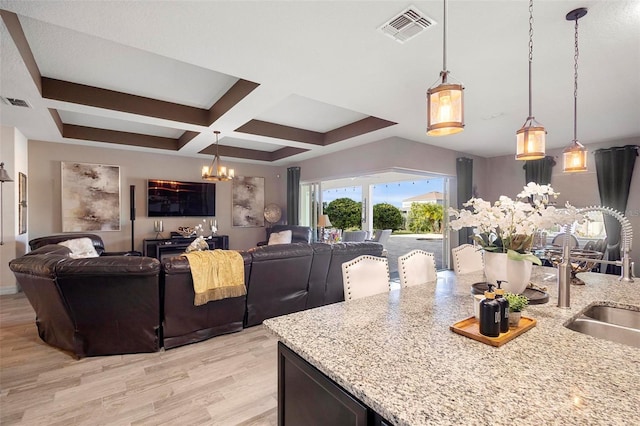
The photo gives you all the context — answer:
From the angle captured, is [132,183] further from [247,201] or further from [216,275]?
[216,275]

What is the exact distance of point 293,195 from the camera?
8.12m

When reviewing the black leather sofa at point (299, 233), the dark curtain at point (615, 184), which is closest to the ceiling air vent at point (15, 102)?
the black leather sofa at point (299, 233)

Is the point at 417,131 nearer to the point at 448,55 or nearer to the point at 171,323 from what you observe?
the point at 448,55

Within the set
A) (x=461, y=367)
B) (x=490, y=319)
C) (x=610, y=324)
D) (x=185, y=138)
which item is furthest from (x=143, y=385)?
(x=185, y=138)

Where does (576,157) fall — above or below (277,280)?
above

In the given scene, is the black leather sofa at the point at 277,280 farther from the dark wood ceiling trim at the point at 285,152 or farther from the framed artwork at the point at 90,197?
the framed artwork at the point at 90,197

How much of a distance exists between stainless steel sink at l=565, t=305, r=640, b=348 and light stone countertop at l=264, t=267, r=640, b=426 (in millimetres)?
86

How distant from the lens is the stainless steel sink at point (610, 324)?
60.1 inches

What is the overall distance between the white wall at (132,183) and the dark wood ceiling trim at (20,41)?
3366mm

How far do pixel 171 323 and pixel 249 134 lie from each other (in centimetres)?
345

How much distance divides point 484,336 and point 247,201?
24.2ft

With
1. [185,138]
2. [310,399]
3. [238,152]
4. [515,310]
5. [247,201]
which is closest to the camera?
[310,399]

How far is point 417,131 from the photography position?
16.4 ft

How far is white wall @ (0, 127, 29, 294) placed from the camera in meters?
4.58
